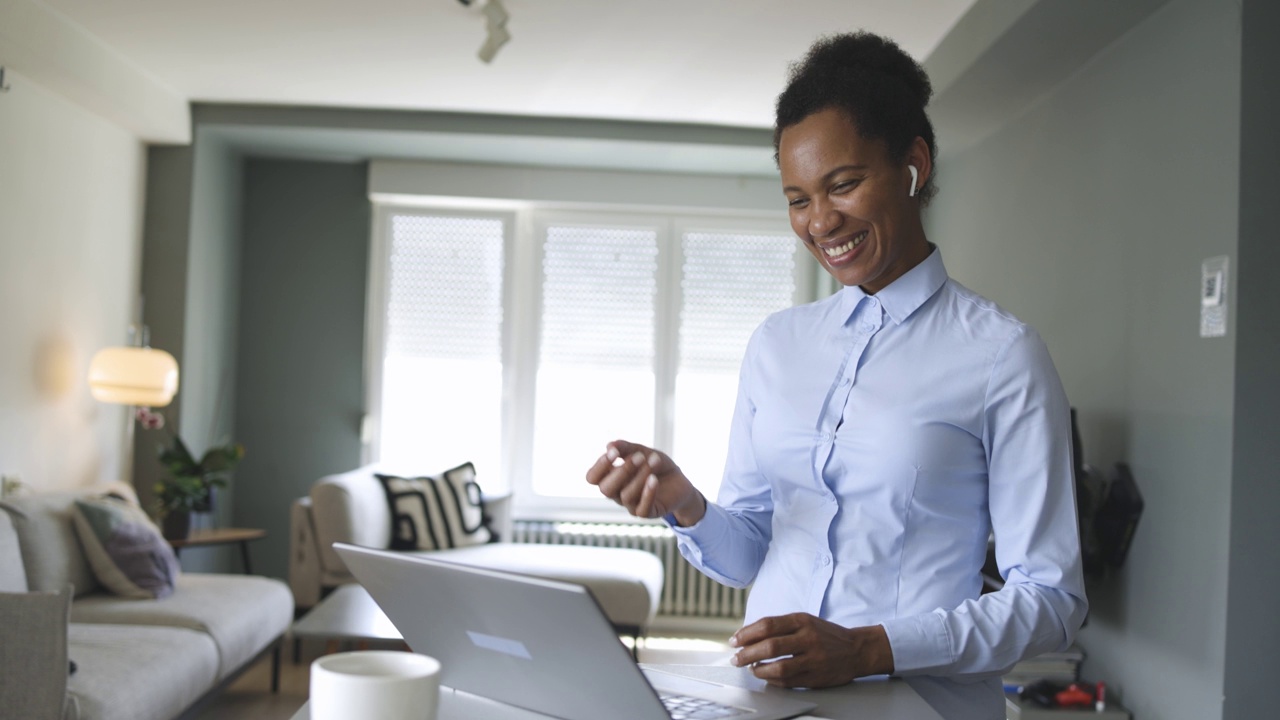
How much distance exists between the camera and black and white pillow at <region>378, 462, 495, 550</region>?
5262 mm

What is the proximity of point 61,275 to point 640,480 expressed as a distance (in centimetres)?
414

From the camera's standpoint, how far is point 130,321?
17.0ft

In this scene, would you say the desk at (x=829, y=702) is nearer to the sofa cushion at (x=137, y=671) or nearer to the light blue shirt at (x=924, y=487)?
the light blue shirt at (x=924, y=487)

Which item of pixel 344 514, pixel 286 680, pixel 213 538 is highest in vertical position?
pixel 344 514

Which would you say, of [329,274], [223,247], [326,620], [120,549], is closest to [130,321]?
[223,247]

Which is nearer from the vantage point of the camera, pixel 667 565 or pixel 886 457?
pixel 886 457

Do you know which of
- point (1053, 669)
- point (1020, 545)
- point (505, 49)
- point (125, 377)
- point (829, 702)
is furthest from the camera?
point (125, 377)

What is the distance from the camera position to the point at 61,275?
448 centimetres

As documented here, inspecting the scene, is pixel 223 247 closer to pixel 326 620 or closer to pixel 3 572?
pixel 3 572

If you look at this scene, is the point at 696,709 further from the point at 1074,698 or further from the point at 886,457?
the point at 1074,698

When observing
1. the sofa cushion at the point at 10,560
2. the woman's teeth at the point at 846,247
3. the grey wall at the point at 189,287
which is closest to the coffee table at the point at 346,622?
the sofa cushion at the point at 10,560

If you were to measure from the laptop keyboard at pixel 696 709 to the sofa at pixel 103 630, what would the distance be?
2.24 m

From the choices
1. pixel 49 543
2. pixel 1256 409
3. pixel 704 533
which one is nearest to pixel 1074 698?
A: pixel 1256 409

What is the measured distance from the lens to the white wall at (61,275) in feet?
13.5
